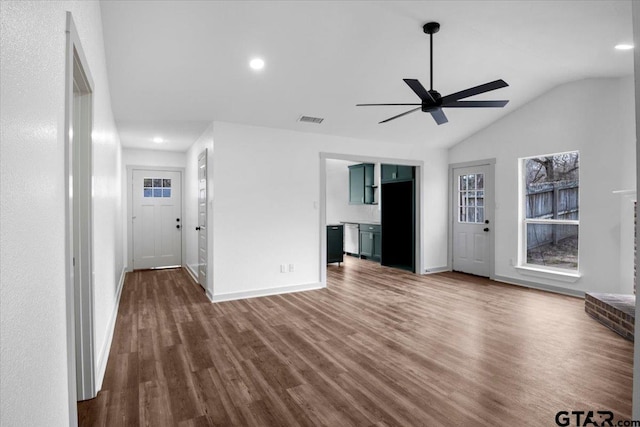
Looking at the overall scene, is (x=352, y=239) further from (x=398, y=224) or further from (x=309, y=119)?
(x=309, y=119)

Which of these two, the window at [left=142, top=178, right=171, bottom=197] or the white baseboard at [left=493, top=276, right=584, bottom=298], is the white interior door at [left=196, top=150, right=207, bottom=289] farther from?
the white baseboard at [left=493, top=276, right=584, bottom=298]

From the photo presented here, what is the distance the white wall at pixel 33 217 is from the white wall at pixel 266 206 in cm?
320

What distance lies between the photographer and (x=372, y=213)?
8.27m

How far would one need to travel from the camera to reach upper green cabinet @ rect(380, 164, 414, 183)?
22.4 ft

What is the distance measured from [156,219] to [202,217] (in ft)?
7.73

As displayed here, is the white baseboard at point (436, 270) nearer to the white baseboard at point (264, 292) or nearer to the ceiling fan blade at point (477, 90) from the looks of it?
the white baseboard at point (264, 292)

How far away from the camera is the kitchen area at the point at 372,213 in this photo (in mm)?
7027

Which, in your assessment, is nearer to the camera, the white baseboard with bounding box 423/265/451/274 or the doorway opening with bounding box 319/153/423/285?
the doorway opening with bounding box 319/153/423/285

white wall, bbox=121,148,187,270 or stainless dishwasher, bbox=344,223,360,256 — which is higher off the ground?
white wall, bbox=121,148,187,270

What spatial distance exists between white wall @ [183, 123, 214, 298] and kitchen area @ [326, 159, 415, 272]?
2.75 metres

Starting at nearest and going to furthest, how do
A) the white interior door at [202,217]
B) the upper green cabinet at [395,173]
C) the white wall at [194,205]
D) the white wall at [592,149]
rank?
the white wall at [592,149] < the white wall at [194,205] < the white interior door at [202,217] < the upper green cabinet at [395,173]

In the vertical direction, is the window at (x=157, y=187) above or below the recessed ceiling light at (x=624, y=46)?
below

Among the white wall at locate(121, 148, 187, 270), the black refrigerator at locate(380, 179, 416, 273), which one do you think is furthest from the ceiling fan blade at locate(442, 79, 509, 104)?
the white wall at locate(121, 148, 187, 270)

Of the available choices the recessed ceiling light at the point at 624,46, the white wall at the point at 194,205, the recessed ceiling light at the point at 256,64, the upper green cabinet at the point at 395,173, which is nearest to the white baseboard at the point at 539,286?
the upper green cabinet at the point at 395,173
